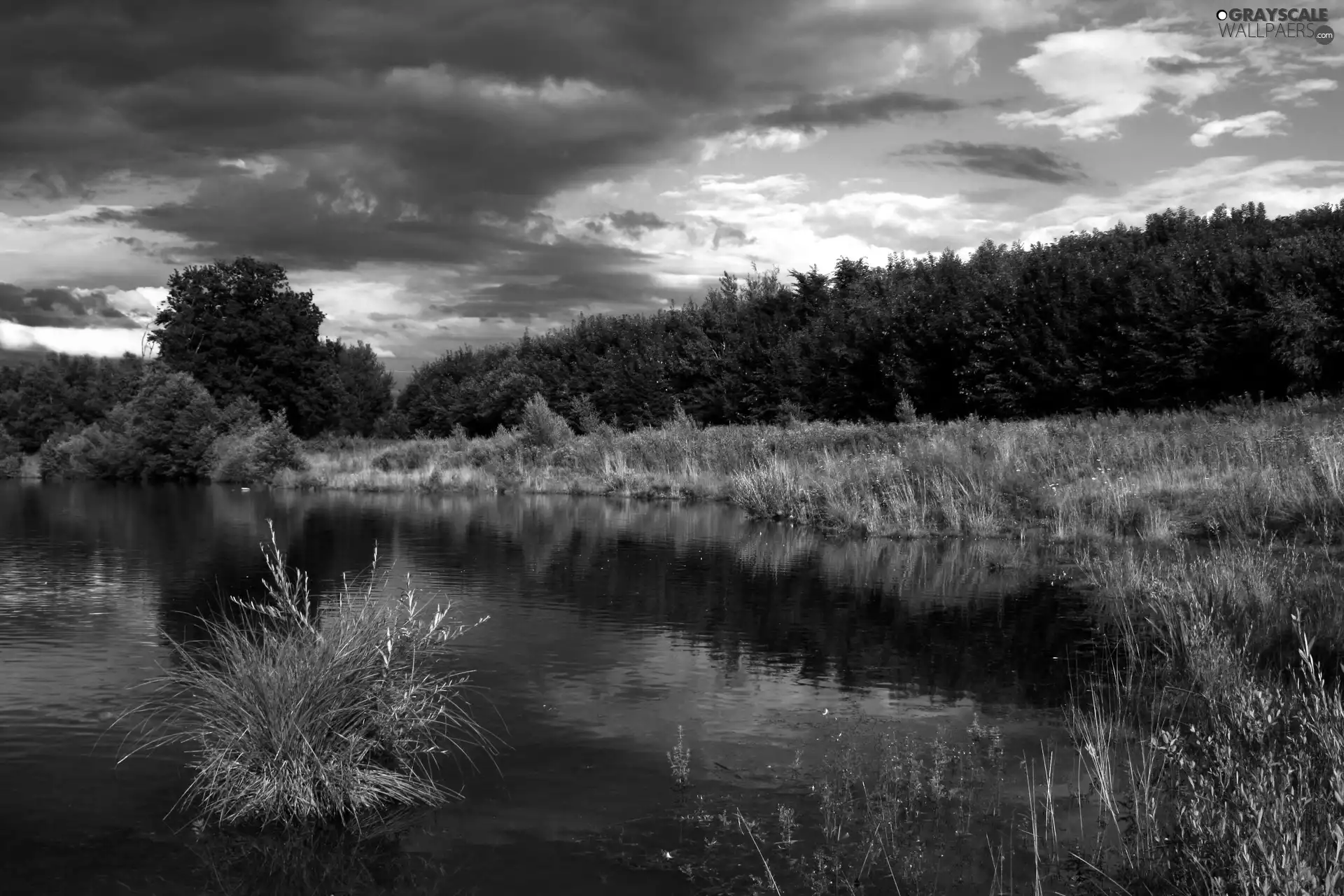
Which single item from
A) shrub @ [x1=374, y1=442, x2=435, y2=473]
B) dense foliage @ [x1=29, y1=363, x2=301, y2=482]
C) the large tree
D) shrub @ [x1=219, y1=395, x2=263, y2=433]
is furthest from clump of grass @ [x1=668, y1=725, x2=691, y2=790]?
the large tree

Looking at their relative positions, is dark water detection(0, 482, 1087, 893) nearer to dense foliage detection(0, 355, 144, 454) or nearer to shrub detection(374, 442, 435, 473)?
shrub detection(374, 442, 435, 473)

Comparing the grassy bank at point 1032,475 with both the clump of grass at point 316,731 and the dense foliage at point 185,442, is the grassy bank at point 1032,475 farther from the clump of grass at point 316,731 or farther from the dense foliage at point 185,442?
the dense foliage at point 185,442

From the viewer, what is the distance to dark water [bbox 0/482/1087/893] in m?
4.77

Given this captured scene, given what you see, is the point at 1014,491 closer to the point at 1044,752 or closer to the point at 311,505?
the point at 1044,752

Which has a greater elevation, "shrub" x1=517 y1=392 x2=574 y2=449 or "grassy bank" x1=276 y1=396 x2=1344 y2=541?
"shrub" x1=517 y1=392 x2=574 y2=449

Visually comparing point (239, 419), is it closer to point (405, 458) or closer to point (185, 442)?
point (185, 442)

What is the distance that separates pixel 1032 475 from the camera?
17188mm

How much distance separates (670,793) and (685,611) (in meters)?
5.20

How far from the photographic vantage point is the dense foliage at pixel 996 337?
25.4m

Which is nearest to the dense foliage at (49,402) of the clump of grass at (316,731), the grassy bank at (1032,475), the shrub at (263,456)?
the shrub at (263,456)

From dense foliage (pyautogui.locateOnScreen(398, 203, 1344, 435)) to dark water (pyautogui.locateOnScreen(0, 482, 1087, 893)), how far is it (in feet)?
47.9

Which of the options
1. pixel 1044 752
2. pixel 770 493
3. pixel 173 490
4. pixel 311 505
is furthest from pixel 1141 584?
pixel 173 490

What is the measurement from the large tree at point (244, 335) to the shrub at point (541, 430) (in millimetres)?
21746

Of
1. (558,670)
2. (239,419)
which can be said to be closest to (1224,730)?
(558,670)
